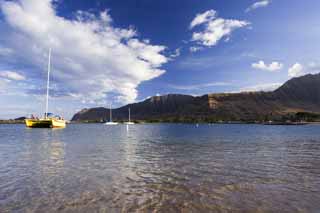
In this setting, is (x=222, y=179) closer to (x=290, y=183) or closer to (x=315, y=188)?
(x=290, y=183)

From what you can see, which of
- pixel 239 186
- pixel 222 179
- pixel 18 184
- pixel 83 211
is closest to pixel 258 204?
pixel 239 186

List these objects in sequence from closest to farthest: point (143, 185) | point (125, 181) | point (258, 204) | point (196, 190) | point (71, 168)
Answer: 1. point (258, 204)
2. point (196, 190)
3. point (143, 185)
4. point (125, 181)
5. point (71, 168)

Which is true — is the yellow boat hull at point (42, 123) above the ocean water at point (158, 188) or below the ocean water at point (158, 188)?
above

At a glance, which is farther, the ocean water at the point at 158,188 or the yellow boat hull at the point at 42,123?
the yellow boat hull at the point at 42,123

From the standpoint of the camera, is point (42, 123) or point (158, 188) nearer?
point (158, 188)

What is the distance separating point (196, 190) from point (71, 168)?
31.4 ft

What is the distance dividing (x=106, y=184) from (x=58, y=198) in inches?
105

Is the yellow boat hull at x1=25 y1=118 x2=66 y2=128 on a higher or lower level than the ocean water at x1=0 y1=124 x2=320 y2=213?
higher

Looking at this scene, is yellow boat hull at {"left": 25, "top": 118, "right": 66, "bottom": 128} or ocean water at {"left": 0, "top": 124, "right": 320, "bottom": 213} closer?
ocean water at {"left": 0, "top": 124, "right": 320, "bottom": 213}

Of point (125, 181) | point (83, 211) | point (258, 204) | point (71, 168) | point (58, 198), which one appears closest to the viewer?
point (83, 211)

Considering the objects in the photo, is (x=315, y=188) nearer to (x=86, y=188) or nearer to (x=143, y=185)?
(x=143, y=185)

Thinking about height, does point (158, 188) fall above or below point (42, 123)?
below

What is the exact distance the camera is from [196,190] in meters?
10.7

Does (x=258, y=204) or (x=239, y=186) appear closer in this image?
(x=258, y=204)
